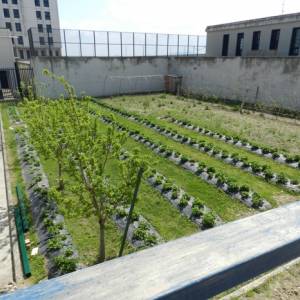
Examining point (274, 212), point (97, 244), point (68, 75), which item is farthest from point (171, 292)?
point (68, 75)

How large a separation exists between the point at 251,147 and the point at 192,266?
10.8m

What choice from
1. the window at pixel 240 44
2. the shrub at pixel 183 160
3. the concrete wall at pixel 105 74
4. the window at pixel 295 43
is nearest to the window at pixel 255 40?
the window at pixel 240 44

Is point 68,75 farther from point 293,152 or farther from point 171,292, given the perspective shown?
point 171,292

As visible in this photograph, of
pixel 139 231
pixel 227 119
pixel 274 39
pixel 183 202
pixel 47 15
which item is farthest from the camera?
pixel 47 15

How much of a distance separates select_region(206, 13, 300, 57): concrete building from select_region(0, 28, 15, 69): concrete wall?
1853cm

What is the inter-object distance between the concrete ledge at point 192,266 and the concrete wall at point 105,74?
22.1 metres

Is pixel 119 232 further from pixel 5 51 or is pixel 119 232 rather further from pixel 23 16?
pixel 23 16

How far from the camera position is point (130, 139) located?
12445 mm

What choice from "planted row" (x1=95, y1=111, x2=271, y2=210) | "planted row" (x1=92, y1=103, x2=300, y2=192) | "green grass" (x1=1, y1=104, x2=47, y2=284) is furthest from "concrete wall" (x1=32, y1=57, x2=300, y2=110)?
"planted row" (x1=95, y1=111, x2=271, y2=210)

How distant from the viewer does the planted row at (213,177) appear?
712 centimetres

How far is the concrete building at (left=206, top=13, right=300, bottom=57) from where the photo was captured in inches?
862

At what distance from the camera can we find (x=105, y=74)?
958 inches

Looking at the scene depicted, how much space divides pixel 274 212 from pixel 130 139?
11.2m

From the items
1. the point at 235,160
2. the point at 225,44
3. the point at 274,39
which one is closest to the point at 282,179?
the point at 235,160
